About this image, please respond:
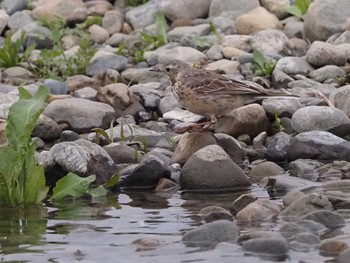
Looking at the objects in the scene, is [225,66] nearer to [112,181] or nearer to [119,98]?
[119,98]

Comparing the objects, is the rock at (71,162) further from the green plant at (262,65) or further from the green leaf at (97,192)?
the green plant at (262,65)

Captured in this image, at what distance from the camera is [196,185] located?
28.5 ft

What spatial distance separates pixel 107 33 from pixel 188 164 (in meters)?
6.54

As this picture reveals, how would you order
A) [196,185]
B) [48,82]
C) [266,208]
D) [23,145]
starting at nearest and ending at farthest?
[266,208]
[23,145]
[196,185]
[48,82]

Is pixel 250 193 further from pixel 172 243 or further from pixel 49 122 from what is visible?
pixel 49 122

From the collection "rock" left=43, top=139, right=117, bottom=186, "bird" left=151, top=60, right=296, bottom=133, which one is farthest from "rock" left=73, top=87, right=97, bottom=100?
"rock" left=43, top=139, right=117, bottom=186

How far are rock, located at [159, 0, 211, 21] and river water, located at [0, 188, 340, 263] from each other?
6.71m

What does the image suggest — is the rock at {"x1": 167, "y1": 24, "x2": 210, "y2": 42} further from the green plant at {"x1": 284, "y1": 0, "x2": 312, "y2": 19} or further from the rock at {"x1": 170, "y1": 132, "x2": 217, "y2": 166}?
the rock at {"x1": 170, "y1": 132, "x2": 217, "y2": 166}

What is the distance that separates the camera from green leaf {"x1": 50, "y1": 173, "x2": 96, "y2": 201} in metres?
8.29

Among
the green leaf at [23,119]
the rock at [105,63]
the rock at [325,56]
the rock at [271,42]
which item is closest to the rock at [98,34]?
the rock at [105,63]

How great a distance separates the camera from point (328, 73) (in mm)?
12023

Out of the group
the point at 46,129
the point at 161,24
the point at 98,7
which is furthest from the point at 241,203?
the point at 98,7

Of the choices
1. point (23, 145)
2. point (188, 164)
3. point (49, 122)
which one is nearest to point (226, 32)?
point (49, 122)

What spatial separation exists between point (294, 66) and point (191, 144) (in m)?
3.21
